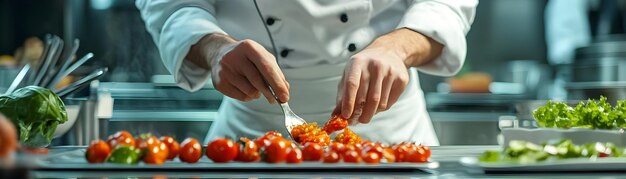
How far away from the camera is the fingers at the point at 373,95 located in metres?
1.66

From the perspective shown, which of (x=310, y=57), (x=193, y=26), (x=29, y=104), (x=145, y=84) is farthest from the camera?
(x=145, y=84)

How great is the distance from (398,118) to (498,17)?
3.17 metres

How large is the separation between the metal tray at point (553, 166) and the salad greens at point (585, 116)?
383 millimetres

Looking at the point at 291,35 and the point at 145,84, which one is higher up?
the point at 291,35

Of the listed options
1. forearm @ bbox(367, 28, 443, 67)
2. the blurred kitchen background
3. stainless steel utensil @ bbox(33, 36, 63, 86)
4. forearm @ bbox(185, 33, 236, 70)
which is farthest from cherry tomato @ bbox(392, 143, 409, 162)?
the blurred kitchen background

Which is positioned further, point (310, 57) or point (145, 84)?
point (145, 84)

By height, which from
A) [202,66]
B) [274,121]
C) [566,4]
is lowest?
[566,4]

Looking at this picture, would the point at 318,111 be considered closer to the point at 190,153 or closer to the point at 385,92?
the point at 385,92

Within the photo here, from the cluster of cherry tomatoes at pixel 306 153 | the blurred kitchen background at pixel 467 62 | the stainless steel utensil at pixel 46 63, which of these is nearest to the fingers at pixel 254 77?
the cluster of cherry tomatoes at pixel 306 153

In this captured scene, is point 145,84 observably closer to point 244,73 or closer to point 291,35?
point 291,35

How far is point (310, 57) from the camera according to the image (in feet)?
7.13

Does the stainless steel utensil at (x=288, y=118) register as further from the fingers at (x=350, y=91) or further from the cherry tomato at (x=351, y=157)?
the cherry tomato at (x=351, y=157)

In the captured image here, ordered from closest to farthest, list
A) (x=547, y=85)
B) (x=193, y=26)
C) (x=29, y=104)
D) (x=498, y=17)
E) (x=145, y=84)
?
(x=29, y=104), (x=193, y=26), (x=145, y=84), (x=547, y=85), (x=498, y=17)

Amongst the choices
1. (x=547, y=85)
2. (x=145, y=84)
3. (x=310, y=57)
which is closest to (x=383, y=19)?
(x=310, y=57)
